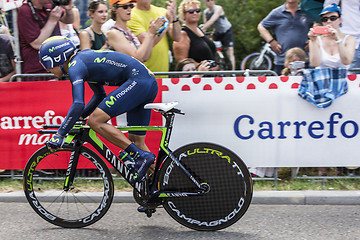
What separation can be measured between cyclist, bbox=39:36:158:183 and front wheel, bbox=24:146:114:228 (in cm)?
32

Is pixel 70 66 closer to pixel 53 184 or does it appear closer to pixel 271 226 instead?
pixel 53 184

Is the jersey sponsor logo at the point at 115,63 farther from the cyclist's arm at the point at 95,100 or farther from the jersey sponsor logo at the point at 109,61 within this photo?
the cyclist's arm at the point at 95,100

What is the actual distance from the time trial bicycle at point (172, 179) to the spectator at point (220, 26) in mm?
5648

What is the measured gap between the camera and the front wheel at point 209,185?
15.9ft

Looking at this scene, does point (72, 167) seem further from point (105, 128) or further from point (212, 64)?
Result: point (212, 64)

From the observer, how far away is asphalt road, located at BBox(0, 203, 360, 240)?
15.9 feet

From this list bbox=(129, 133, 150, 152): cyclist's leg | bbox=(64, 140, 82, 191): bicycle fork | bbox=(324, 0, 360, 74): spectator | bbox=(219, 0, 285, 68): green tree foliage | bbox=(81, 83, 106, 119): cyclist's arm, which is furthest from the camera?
bbox=(219, 0, 285, 68): green tree foliage

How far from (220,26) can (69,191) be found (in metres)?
6.06

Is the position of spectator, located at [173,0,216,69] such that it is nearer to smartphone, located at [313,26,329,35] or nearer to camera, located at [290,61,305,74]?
camera, located at [290,61,305,74]

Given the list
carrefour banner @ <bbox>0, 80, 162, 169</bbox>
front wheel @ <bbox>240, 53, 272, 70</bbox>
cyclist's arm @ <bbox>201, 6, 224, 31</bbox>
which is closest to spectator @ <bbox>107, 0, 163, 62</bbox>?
carrefour banner @ <bbox>0, 80, 162, 169</bbox>

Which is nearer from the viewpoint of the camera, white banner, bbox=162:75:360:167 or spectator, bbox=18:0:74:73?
white banner, bbox=162:75:360:167

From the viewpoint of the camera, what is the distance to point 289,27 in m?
8.26

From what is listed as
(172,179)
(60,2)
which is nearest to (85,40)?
(60,2)

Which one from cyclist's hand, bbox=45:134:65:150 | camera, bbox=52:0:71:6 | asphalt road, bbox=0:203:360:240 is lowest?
asphalt road, bbox=0:203:360:240
